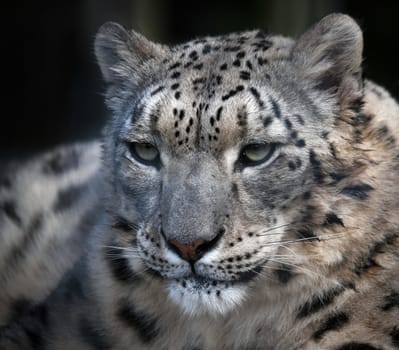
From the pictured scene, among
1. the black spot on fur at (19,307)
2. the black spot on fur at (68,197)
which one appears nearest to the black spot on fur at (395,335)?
the black spot on fur at (19,307)

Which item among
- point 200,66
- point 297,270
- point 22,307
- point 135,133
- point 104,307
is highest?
point 200,66

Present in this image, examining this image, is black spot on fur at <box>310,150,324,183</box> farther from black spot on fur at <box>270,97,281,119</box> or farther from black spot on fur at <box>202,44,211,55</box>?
black spot on fur at <box>202,44,211,55</box>

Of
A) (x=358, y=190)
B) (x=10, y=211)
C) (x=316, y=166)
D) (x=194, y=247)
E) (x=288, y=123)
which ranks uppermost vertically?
(x=288, y=123)

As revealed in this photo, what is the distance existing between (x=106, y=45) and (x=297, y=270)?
1325 millimetres

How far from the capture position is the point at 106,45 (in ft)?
14.7

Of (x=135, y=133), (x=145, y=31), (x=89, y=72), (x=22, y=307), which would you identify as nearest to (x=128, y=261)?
(x=135, y=133)

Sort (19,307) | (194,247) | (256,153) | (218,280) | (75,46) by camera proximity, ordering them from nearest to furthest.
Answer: (194,247) → (218,280) → (256,153) → (19,307) → (75,46)

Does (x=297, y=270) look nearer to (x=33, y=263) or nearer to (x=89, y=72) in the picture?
(x=33, y=263)

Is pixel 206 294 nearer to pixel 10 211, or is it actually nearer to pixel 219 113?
pixel 219 113

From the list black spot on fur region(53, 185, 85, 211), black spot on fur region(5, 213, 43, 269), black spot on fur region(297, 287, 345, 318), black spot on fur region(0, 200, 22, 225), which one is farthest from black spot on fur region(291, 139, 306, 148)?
black spot on fur region(0, 200, 22, 225)

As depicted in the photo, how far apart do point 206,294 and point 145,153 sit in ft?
2.06

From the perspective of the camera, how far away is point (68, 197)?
229 inches

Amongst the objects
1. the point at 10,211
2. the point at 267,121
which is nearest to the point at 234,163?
the point at 267,121

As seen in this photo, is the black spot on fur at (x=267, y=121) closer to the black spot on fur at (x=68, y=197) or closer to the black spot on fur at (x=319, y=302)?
the black spot on fur at (x=319, y=302)
